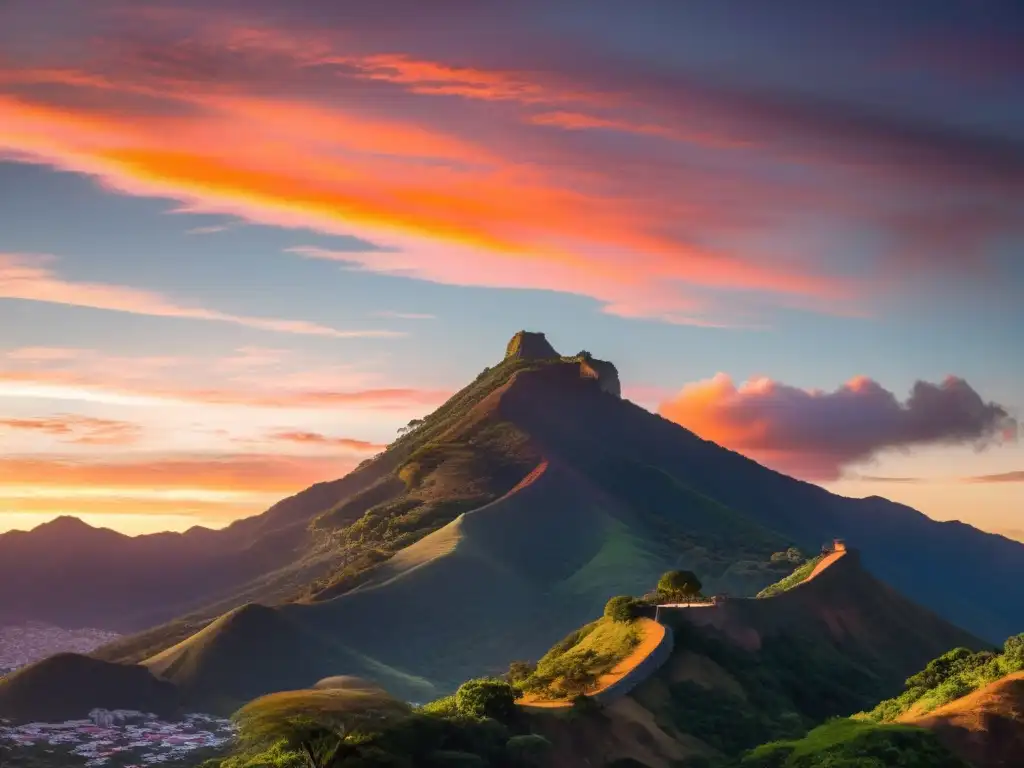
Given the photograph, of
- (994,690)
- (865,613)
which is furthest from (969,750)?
(865,613)

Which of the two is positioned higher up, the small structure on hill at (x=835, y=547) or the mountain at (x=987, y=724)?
the small structure on hill at (x=835, y=547)

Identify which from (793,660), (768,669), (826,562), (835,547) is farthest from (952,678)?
(835,547)

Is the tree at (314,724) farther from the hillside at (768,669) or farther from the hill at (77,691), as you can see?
the hill at (77,691)

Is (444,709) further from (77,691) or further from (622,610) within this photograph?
(77,691)

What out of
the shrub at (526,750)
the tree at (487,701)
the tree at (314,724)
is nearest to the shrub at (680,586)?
the tree at (487,701)

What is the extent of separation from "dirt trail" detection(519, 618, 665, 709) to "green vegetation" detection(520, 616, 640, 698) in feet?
1.41

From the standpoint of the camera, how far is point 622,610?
12388cm

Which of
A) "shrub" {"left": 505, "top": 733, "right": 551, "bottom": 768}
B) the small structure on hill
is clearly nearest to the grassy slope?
the small structure on hill

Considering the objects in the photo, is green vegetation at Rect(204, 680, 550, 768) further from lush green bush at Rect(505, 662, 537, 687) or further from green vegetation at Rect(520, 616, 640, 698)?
lush green bush at Rect(505, 662, 537, 687)

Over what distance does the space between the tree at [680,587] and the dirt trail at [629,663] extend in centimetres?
858

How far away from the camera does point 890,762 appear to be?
8644 cm

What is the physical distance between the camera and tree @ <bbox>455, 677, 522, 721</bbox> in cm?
9669

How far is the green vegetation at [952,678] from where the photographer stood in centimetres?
9638

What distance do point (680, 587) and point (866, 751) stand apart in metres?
42.8
